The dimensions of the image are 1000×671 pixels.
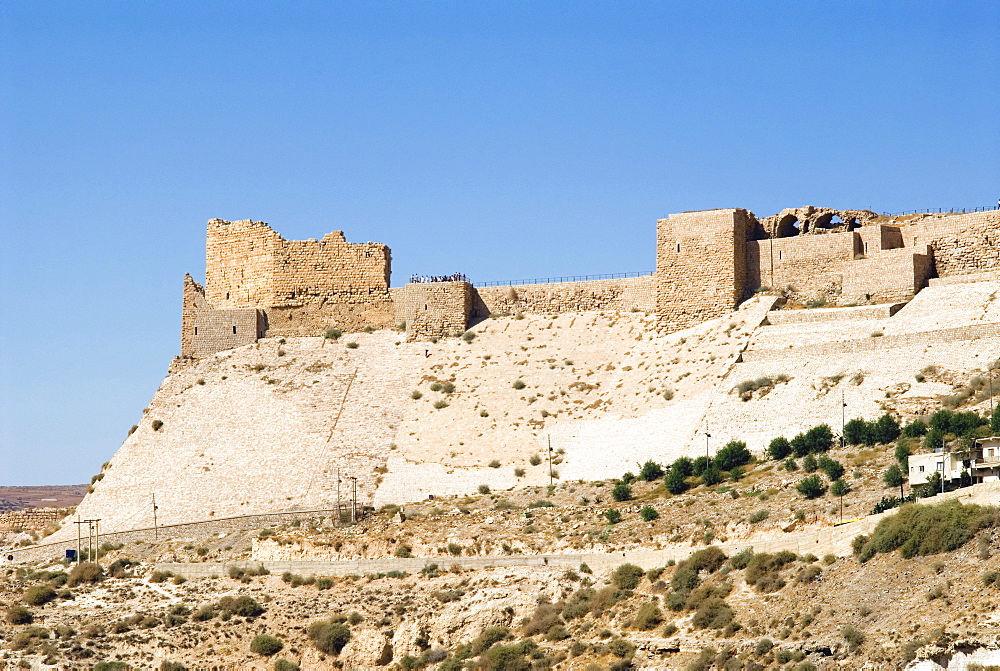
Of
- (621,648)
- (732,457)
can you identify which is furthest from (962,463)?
(621,648)

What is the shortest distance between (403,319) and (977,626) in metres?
Result: 26.9

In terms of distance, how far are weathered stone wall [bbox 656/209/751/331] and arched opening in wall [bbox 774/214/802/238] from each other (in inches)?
33.0

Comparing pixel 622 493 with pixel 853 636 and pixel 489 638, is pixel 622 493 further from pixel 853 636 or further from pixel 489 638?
pixel 853 636

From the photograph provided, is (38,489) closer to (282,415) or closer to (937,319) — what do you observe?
(282,415)

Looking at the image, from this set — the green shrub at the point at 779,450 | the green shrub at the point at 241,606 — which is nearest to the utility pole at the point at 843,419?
the green shrub at the point at 779,450

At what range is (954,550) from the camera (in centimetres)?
3241

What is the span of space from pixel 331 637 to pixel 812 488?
31.4ft

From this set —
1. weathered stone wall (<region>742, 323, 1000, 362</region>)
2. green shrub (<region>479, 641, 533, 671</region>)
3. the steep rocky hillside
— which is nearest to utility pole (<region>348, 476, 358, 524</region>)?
the steep rocky hillside

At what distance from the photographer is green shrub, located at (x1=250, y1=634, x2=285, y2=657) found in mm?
38656

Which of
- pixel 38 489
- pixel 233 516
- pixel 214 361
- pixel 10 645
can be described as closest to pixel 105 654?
pixel 10 645

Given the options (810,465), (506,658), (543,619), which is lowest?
(506,658)

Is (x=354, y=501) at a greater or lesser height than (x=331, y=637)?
greater

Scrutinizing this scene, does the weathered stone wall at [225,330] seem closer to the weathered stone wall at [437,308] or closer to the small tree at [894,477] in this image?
the weathered stone wall at [437,308]

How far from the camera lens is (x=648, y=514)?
40156 millimetres
